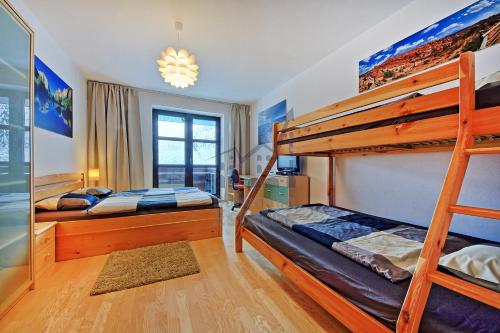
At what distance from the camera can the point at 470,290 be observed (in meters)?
0.67

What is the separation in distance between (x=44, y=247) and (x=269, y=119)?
396cm

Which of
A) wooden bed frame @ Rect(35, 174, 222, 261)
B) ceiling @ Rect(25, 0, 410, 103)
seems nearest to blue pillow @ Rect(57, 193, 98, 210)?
wooden bed frame @ Rect(35, 174, 222, 261)

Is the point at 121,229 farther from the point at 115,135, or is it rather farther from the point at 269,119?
the point at 269,119

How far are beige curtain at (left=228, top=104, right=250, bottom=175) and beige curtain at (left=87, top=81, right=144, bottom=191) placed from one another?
6.93ft

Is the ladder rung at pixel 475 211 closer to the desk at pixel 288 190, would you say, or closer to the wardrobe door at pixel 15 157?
the desk at pixel 288 190

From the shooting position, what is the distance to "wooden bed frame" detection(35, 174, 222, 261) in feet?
6.67

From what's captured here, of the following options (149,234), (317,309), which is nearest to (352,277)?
(317,309)

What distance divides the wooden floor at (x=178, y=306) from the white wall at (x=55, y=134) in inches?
56.3

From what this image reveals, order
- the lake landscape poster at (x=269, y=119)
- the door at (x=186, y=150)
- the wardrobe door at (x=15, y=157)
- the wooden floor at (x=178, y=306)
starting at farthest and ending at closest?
the door at (x=186, y=150) < the lake landscape poster at (x=269, y=119) < the wardrobe door at (x=15, y=157) < the wooden floor at (x=178, y=306)

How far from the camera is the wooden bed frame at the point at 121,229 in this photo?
2.03 metres

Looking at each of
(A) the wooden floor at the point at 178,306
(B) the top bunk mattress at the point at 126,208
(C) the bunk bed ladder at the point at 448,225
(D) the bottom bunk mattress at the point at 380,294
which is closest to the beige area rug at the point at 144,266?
(A) the wooden floor at the point at 178,306

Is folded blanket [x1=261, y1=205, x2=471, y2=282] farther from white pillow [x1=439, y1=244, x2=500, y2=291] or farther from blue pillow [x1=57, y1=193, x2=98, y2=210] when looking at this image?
blue pillow [x1=57, y1=193, x2=98, y2=210]

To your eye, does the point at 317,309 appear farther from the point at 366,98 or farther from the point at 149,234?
the point at 149,234

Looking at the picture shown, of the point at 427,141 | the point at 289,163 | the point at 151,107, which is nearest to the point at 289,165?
the point at 289,163
